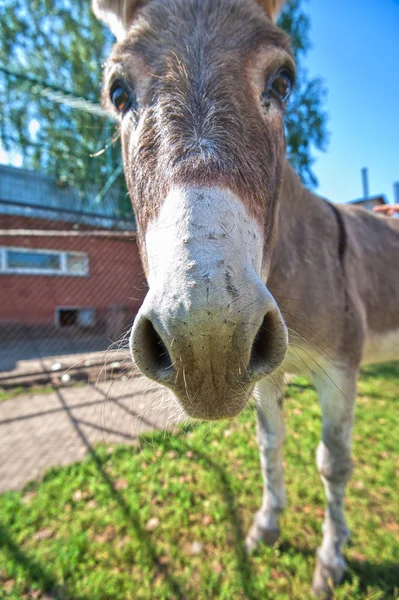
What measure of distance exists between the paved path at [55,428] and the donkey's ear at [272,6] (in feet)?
9.89

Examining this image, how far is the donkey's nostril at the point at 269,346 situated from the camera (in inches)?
32.6

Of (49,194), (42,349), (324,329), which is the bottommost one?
(42,349)

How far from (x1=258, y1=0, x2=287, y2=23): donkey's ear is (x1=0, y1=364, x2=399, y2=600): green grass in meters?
2.46

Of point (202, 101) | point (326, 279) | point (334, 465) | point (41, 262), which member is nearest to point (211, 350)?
point (202, 101)

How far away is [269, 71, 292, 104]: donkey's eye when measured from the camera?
1.51 meters

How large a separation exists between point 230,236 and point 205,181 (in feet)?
0.69

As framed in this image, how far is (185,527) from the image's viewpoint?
255 centimetres

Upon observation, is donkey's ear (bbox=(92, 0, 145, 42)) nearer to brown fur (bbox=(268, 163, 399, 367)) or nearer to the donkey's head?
the donkey's head

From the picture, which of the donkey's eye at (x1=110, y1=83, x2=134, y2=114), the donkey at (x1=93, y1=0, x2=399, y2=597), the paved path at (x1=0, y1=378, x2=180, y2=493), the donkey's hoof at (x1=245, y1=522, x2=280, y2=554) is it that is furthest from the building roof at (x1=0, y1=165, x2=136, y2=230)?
the donkey's hoof at (x1=245, y1=522, x2=280, y2=554)

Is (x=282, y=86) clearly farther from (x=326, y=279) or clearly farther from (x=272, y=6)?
(x=326, y=279)

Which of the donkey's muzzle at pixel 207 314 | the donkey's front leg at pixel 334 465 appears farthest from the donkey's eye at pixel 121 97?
the donkey's front leg at pixel 334 465

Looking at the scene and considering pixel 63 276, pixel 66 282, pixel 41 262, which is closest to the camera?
pixel 41 262

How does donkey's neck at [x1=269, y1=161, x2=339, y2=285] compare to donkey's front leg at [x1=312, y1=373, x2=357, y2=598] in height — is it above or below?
above

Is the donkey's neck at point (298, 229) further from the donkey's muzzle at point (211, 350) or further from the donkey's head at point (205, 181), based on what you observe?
the donkey's muzzle at point (211, 350)
